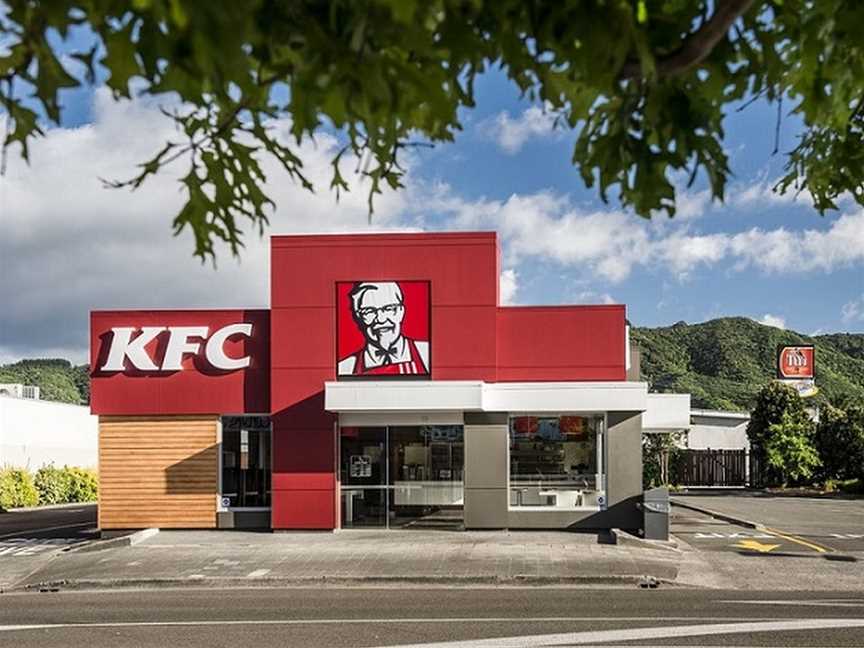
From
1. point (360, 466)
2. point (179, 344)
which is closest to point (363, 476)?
point (360, 466)

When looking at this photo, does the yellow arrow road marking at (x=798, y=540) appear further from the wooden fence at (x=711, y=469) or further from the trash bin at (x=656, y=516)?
the wooden fence at (x=711, y=469)

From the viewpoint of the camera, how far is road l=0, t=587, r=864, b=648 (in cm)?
1218

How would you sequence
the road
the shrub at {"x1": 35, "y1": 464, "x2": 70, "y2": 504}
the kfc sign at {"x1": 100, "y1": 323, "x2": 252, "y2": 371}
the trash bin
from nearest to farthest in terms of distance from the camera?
the road
the trash bin
the kfc sign at {"x1": 100, "y1": 323, "x2": 252, "y2": 371}
the shrub at {"x1": 35, "y1": 464, "x2": 70, "y2": 504}

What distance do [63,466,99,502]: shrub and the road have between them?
2864 centimetres

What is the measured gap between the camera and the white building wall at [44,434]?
142ft

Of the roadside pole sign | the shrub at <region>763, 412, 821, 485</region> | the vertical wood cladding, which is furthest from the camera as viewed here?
the roadside pole sign

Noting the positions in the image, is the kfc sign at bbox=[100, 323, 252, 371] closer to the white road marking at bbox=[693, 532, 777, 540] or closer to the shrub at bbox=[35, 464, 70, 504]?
the white road marking at bbox=[693, 532, 777, 540]

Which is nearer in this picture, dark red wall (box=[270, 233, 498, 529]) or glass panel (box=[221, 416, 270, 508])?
dark red wall (box=[270, 233, 498, 529])

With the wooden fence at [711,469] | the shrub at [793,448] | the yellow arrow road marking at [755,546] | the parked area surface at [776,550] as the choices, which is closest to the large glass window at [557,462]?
the parked area surface at [776,550]

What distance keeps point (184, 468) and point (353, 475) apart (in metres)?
3.75

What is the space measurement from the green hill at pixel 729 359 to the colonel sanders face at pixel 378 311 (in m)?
70.8

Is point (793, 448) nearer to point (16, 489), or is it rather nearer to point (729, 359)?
point (16, 489)

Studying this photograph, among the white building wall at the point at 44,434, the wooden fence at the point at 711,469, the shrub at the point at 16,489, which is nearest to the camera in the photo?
the shrub at the point at 16,489

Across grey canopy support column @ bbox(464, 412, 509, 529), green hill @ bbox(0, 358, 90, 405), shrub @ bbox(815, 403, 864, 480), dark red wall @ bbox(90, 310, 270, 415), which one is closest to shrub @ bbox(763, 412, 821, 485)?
shrub @ bbox(815, 403, 864, 480)
